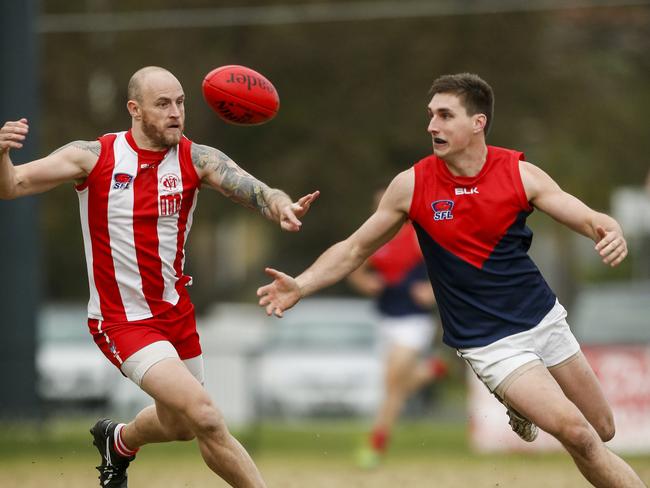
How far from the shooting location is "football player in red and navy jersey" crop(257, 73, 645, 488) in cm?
760

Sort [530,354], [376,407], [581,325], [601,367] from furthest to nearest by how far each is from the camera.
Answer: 1. [376,407]
2. [581,325]
3. [601,367]
4. [530,354]

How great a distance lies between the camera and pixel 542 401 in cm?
723

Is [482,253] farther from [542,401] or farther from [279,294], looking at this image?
[279,294]

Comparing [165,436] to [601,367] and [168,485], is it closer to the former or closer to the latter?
[168,485]

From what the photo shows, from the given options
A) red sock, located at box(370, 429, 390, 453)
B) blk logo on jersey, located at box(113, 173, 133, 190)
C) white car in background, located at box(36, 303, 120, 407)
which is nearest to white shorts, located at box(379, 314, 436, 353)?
red sock, located at box(370, 429, 390, 453)

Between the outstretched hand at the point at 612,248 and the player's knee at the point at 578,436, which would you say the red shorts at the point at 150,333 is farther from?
the outstretched hand at the point at 612,248

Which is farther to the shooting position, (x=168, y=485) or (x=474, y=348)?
(x=168, y=485)

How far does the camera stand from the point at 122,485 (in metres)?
8.70

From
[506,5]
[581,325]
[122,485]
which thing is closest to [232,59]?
[506,5]

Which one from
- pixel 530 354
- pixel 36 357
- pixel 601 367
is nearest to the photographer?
pixel 530 354

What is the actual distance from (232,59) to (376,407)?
26.5 feet

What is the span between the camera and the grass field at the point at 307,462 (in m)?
11.5

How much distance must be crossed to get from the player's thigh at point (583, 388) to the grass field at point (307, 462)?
10.4ft

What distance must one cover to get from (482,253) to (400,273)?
6.21 meters
